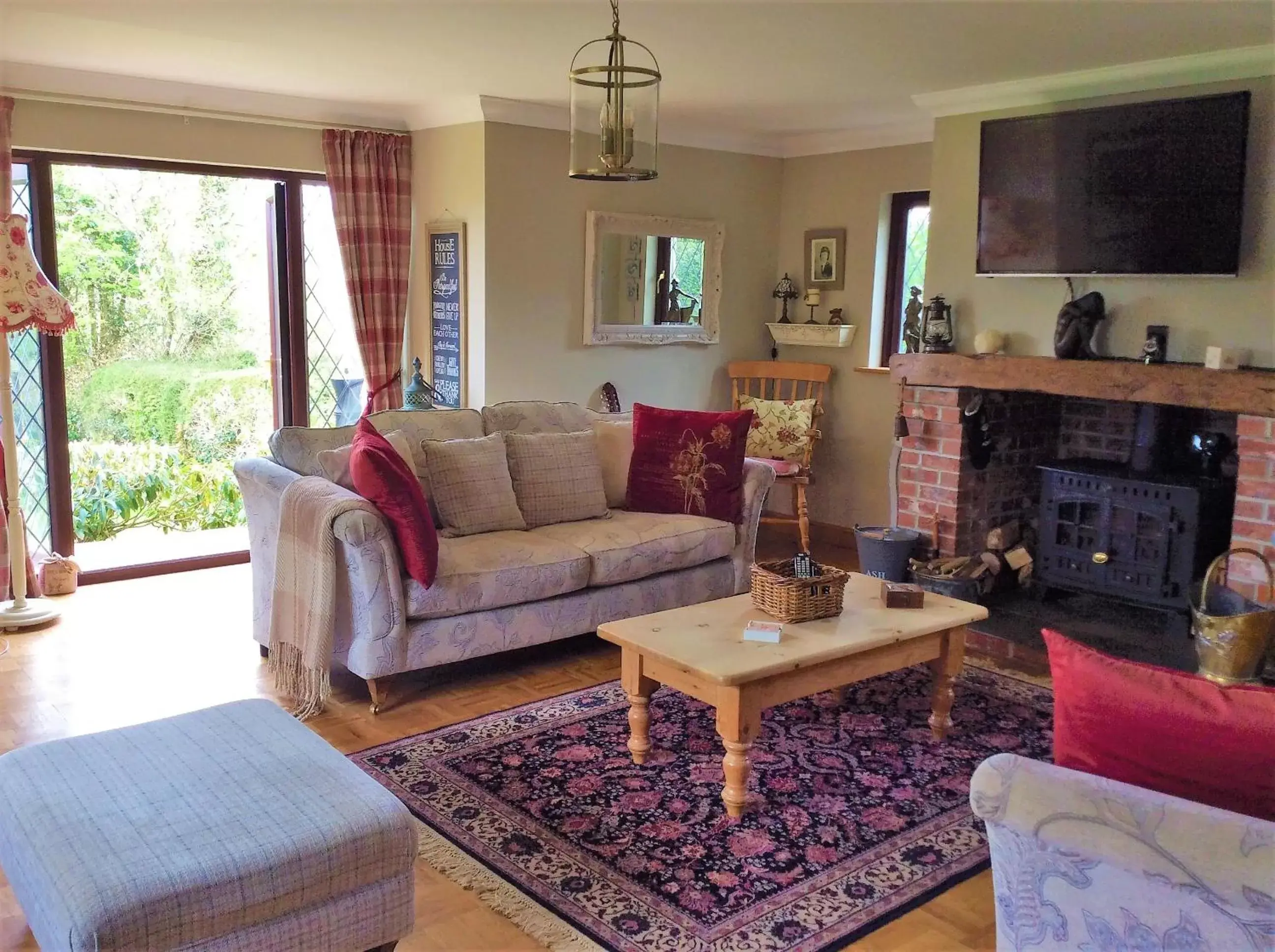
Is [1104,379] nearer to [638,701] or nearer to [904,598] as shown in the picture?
[904,598]

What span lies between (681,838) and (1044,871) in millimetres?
1300

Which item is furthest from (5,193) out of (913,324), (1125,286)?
(1125,286)

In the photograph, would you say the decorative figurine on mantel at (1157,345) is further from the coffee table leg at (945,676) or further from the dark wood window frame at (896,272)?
the dark wood window frame at (896,272)

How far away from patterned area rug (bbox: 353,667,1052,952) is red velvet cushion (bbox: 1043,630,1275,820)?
3.09 feet

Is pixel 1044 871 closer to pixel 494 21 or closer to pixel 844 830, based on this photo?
pixel 844 830

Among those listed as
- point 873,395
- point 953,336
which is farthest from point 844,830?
point 873,395

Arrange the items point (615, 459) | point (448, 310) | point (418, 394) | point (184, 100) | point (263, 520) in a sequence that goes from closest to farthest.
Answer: point (263, 520)
point (615, 459)
point (184, 100)
point (418, 394)
point (448, 310)

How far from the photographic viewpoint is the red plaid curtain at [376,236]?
5.09m

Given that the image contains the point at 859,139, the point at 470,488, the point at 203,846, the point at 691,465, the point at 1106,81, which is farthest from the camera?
the point at 859,139

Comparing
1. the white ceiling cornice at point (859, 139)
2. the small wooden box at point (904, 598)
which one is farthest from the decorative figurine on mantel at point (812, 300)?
the small wooden box at point (904, 598)

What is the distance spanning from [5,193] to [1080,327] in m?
4.29

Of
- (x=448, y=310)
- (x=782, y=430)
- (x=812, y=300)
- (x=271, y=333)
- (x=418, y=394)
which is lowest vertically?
(x=782, y=430)

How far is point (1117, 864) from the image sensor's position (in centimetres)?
133

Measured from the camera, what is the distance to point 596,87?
2.43 meters
